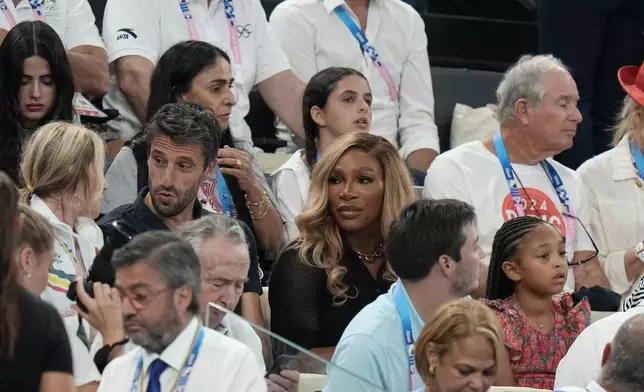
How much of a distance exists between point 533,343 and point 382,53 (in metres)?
2.50

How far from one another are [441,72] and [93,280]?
163 inches

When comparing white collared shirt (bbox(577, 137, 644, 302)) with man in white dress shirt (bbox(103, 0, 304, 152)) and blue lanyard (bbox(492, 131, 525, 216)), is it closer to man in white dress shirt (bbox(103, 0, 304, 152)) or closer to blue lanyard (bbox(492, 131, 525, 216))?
blue lanyard (bbox(492, 131, 525, 216))

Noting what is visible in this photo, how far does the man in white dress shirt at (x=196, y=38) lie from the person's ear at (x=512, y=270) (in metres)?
1.67

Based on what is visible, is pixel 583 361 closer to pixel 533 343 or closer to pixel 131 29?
pixel 533 343

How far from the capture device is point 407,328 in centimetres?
445

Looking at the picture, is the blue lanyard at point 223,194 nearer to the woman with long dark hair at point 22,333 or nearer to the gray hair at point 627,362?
the gray hair at point 627,362

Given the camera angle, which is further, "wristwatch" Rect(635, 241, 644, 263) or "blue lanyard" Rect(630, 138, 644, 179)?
"blue lanyard" Rect(630, 138, 644, 179)

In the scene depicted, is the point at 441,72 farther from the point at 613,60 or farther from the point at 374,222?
the point at 374,222

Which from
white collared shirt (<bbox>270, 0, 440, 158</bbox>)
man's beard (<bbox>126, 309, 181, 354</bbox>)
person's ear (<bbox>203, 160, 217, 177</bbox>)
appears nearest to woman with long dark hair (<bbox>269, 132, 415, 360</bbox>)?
person's ear (<bbox>203, 160, 217, 177</bbox>)

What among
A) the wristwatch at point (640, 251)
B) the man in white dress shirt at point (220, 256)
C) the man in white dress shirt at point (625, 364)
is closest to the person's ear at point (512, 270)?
the man in white dress shirt at point (220, 256)

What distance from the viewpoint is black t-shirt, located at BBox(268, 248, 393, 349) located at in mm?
5117

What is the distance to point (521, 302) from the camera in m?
5.19

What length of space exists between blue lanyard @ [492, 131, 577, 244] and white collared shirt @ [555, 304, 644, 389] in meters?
1.52

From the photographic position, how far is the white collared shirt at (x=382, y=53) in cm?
714
